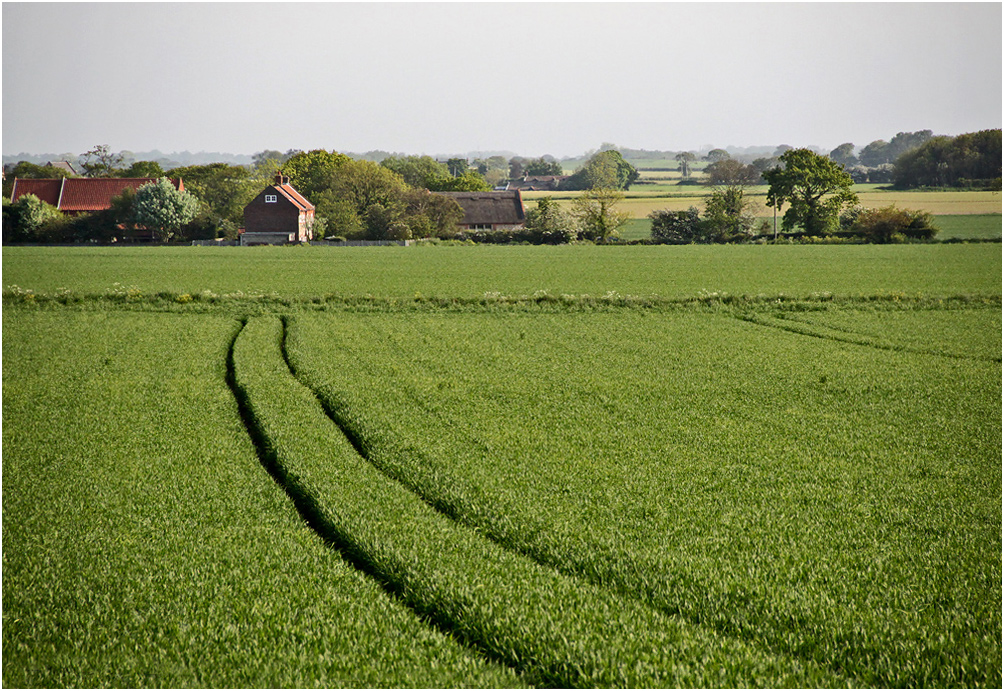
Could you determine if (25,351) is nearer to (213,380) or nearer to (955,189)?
(213,380)

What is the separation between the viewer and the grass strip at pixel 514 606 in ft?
19.5

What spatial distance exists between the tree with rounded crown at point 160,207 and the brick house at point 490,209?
109ft

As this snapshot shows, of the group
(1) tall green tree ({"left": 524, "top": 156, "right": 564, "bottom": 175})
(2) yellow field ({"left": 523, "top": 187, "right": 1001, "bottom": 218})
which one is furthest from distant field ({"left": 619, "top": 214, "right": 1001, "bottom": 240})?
(1) tall green tree ({"left": 524, "top": 156, "right": 564, "bottom": 175})

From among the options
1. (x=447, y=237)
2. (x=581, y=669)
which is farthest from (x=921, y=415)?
(x=447, y=237)

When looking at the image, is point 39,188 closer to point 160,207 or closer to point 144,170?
point 144,170

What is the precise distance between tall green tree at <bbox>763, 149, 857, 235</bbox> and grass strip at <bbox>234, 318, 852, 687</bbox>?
7287 cm

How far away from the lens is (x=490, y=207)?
323 feet

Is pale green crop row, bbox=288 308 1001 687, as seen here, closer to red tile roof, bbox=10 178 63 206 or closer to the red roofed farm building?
the red roofed farm building

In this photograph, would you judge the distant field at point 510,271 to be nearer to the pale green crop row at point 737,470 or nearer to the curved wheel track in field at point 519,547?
the pale green crop row at point 737,470

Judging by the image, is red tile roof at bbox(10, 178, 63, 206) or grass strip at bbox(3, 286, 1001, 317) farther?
red tile roof at bbox(10, 178, 63, 206)

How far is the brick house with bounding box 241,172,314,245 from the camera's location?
77.9 metres

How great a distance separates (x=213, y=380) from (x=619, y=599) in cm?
1186

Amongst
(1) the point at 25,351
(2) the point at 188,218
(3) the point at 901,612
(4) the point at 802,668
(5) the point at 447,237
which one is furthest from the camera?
(5) the point at 447,237

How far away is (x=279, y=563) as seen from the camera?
7820 millimetres
